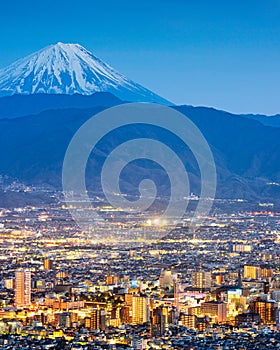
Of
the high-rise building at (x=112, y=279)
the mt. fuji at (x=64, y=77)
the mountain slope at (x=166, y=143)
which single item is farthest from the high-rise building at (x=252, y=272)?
the mt. fuji at (x=64, y=77)

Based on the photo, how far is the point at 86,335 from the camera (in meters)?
15.6

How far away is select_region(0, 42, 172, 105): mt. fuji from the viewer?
272 feet

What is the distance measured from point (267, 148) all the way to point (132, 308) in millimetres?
54903

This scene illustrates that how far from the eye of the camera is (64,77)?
3324 inches

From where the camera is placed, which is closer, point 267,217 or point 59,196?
point 267,217

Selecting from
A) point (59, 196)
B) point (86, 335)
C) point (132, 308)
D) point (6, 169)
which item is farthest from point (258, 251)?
point (6, 169)

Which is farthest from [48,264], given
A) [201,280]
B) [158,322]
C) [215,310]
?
[158,322]

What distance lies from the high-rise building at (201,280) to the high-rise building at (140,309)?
3184mm

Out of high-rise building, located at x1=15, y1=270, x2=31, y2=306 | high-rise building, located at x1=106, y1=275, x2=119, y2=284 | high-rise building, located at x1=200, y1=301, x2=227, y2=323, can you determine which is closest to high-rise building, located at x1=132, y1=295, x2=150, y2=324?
high-rise building, located at x1=200, y1=301, x2=227, y2=323

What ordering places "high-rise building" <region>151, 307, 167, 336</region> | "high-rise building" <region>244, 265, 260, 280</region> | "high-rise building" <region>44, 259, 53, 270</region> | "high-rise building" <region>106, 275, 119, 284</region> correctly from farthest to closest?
"high-rise building" <region>44, 259, 53, 270</region> → "high-rise building" <region>244, 265, 260, 280</region> → "high-rise building" <region>106, 275, 119, 284</region> → "high-rise building" <region>151, 307, 167, 336</region>

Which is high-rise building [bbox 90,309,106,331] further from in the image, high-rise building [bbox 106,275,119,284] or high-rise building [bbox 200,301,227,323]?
high-rise building [bbox 106,275,119,284]

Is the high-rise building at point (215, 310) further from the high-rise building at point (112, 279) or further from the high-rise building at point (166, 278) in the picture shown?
the high-rise building at point (112, 279)

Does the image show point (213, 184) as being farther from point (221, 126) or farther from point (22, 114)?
point (22, 114)

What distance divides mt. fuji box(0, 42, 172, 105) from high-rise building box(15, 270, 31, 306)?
200 feet
